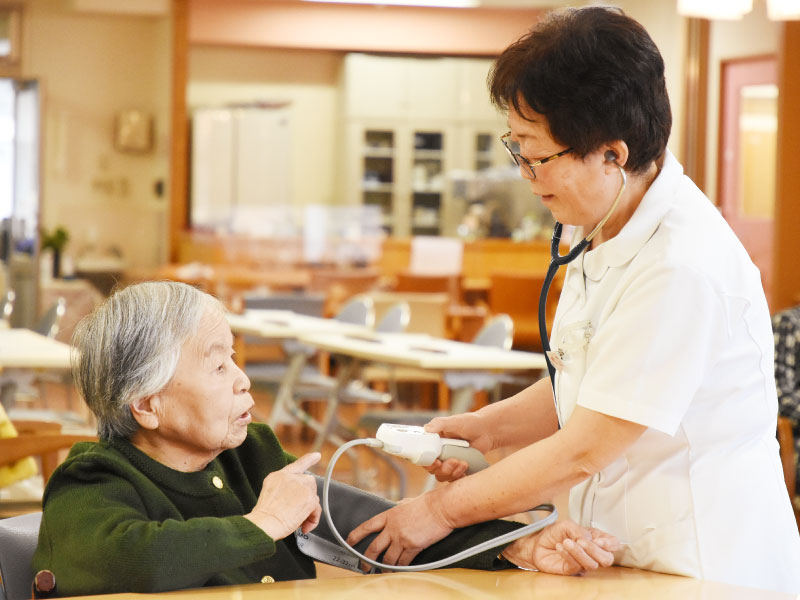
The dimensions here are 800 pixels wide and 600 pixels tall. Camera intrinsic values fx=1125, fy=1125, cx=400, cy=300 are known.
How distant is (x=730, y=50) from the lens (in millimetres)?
7363

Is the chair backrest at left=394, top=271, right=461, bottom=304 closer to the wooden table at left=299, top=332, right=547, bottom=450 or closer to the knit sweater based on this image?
the wooden table at left=299, top=332, right=547, bottom=450

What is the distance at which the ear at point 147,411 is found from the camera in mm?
1493

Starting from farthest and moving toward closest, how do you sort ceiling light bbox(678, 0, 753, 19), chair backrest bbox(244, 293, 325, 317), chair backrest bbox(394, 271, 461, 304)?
chair backrest bbox(394, 271, 461, 304) < chair backrest bbox(244, 293, 325, 317) < ceiling light bbox(678, 0, 753, 19)

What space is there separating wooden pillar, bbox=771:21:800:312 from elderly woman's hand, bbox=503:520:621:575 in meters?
5.02

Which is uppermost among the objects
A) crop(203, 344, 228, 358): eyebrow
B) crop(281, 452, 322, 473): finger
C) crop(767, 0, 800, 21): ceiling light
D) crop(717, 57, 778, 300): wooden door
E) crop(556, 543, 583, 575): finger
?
crop(767, 0, 800, 21): ceiling light

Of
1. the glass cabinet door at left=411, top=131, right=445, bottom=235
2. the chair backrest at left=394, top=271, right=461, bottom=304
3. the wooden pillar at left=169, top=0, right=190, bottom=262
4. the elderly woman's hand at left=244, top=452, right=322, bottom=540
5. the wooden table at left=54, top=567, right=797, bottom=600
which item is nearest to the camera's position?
the wooden table at left=54, top=567, right=797, bottom=600

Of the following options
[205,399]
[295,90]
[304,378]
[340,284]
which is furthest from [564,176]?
[295,90]

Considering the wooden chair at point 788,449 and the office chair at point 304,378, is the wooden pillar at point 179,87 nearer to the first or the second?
the office chair at point 304,378

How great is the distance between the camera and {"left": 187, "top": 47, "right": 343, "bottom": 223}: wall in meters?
12.3

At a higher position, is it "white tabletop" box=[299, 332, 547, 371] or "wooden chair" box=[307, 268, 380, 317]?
"wooden chair" box=[307, 268, 380, 317]

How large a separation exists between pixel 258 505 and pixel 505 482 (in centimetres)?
32

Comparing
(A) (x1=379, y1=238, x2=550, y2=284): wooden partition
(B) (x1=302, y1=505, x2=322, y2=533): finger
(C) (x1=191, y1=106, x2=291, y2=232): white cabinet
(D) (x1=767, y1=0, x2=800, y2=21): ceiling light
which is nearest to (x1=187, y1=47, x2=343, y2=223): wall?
(C) (x1=191, y1=106, x2=291, y2=232): white cabinet

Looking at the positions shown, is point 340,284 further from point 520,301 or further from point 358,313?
point 358,313

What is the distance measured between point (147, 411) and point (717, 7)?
14.3ft
